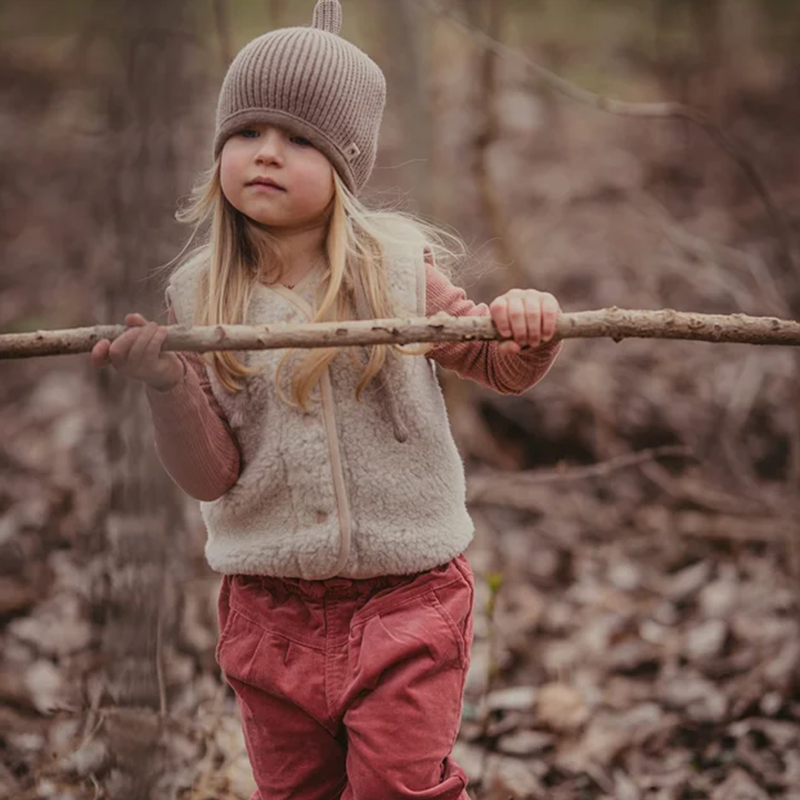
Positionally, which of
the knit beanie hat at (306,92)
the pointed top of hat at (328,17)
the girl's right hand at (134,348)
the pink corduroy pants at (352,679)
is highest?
the pointed top of hat at (328,17)

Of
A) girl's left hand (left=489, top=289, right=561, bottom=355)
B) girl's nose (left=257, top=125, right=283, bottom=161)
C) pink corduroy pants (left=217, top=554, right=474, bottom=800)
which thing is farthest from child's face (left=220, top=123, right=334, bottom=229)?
pink corduroy pants (left=217, top=554, right=474, bottom=800)

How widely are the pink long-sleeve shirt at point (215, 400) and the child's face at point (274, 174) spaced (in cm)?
29

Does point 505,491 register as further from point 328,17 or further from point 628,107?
point 328,17

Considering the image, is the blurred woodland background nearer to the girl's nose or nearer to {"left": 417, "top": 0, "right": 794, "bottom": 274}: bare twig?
{"left": 417, "top": 0, "right": 794, "bottom": 274}: bare twig

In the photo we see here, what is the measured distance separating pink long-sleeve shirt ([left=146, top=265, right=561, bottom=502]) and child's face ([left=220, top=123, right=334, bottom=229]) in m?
0.29

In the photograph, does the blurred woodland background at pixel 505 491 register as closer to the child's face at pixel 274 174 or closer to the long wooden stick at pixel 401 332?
the child's face at pixel 274 174

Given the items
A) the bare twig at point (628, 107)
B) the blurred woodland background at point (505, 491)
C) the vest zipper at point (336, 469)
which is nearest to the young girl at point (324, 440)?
the vest zipper at point (336, 469)

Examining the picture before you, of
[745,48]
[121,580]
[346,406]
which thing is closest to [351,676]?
[346,406]

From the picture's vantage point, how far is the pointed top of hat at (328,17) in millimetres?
2316

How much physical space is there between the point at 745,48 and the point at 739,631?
10215 millimetres

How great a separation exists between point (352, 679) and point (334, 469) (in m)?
0.41

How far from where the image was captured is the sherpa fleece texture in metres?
2.14

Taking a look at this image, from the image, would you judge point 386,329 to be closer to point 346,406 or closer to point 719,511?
point 346,406

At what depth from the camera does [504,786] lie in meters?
3.18
